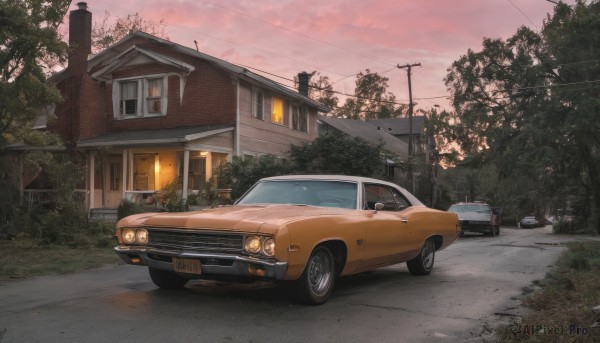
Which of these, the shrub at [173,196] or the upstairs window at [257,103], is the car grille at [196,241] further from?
the upstairs window at [257,103]

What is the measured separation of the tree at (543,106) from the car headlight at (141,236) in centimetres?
2292

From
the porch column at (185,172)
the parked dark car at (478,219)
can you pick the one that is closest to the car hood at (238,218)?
the porch column at (185,172)

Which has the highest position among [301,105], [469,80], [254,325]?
[469,80]

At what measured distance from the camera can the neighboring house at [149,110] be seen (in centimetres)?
2133

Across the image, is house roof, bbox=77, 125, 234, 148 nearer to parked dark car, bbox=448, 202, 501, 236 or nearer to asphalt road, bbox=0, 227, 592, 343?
parked dark car, bbox=448, 202, 501, 236

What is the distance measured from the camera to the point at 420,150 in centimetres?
4903

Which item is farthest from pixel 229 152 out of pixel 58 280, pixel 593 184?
pixel 593 184

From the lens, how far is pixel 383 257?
7434mm

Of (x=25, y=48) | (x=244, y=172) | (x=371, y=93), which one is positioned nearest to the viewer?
(x=25, y=48)

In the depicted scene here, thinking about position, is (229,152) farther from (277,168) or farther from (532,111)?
(532,111)

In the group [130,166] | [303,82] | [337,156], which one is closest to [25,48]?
[130,166]

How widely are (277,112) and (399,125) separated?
102ft

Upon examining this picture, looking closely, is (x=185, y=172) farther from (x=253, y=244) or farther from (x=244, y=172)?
(x=253, y=244)

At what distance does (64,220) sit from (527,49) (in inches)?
1218
